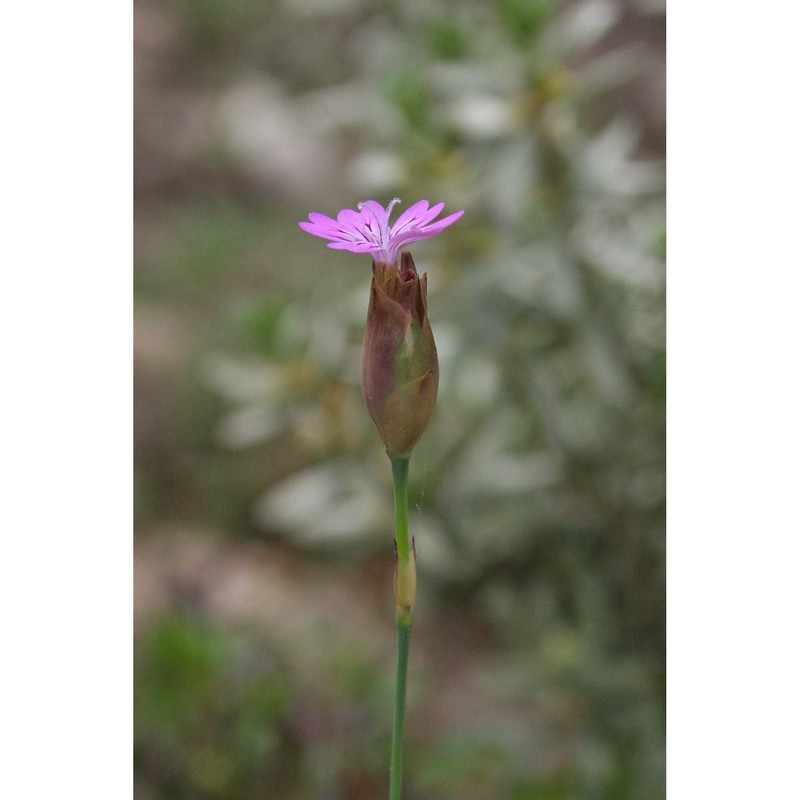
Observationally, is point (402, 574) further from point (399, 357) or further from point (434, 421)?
point (434, 421)

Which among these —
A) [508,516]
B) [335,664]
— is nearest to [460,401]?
[508,516]

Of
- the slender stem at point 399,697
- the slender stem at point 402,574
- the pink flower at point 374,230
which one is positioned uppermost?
the pink flower at point 374,230

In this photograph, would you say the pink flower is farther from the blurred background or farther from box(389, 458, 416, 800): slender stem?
the blurred background

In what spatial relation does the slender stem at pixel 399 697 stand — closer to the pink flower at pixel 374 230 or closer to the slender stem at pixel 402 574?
the slender stem at pixel 402 574

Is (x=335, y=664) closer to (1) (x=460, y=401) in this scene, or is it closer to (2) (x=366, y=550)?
(2) (x=366, y=550)

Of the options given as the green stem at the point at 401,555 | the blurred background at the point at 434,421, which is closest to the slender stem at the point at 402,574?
the green stem at the point at 401,555
